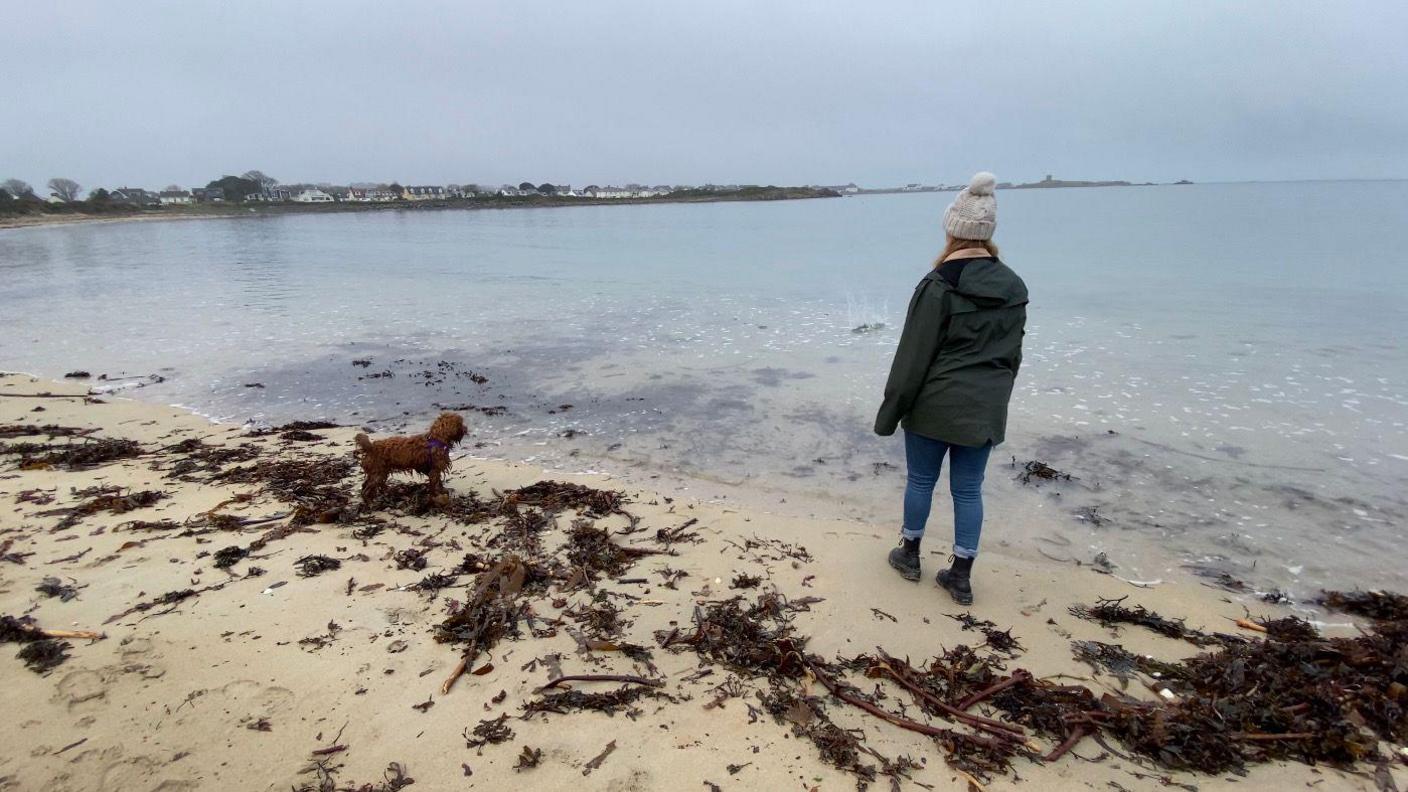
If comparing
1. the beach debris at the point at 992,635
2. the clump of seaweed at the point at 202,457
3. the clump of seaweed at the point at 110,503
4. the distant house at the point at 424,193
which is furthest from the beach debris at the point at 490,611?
the distant house at the point at 424,193

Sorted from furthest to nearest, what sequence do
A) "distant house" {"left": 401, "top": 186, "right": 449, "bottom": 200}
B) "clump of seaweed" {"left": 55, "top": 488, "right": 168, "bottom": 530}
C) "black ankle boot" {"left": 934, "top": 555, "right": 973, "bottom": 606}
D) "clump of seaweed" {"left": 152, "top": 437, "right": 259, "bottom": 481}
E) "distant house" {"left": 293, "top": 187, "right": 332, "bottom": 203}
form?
"distant house" {"left": 401, "top": 186, "right": 449, "bottom": 200}, "distant house" {"left": 293, "top": 187, "right": 332, "bottom": 203}, "clump of seaweed" {"left": 152, "top": 437, "right": 259, "bottom": 481}, "clump of seaweed" {"left": 55, "top": 488, "right": 168, "bottom": 530}, "black ankle boot" {"left": 934, "top": 555, "right": 973, "bottom": 606}

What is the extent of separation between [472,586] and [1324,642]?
4490 millimetres

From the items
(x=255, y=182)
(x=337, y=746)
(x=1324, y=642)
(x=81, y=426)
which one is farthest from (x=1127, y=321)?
(x=255, y=182)

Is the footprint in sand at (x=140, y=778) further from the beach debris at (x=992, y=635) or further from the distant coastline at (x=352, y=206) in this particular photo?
the distant coastline at (x=352, y=206)

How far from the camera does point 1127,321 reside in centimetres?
1323

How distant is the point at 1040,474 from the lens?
593cm

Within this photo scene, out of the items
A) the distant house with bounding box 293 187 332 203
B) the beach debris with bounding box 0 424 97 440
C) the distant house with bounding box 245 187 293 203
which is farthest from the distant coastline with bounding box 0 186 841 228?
the beach debris with bounding box 0 424 97 440

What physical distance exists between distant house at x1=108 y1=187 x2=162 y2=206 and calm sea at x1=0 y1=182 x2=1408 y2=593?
92.6 m

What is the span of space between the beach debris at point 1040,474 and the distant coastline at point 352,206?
8136 centimetres

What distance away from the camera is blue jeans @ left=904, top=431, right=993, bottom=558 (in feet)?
11.5

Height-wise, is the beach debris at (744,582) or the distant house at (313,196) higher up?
the distant house at (313,196)

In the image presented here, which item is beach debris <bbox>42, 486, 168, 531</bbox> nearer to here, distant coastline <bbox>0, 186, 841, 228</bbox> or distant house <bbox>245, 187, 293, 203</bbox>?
distant coastline <bbox>0, 186, 841, 228</bbox>

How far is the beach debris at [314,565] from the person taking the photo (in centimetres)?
387

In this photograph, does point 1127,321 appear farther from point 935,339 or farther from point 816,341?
point 935,339
